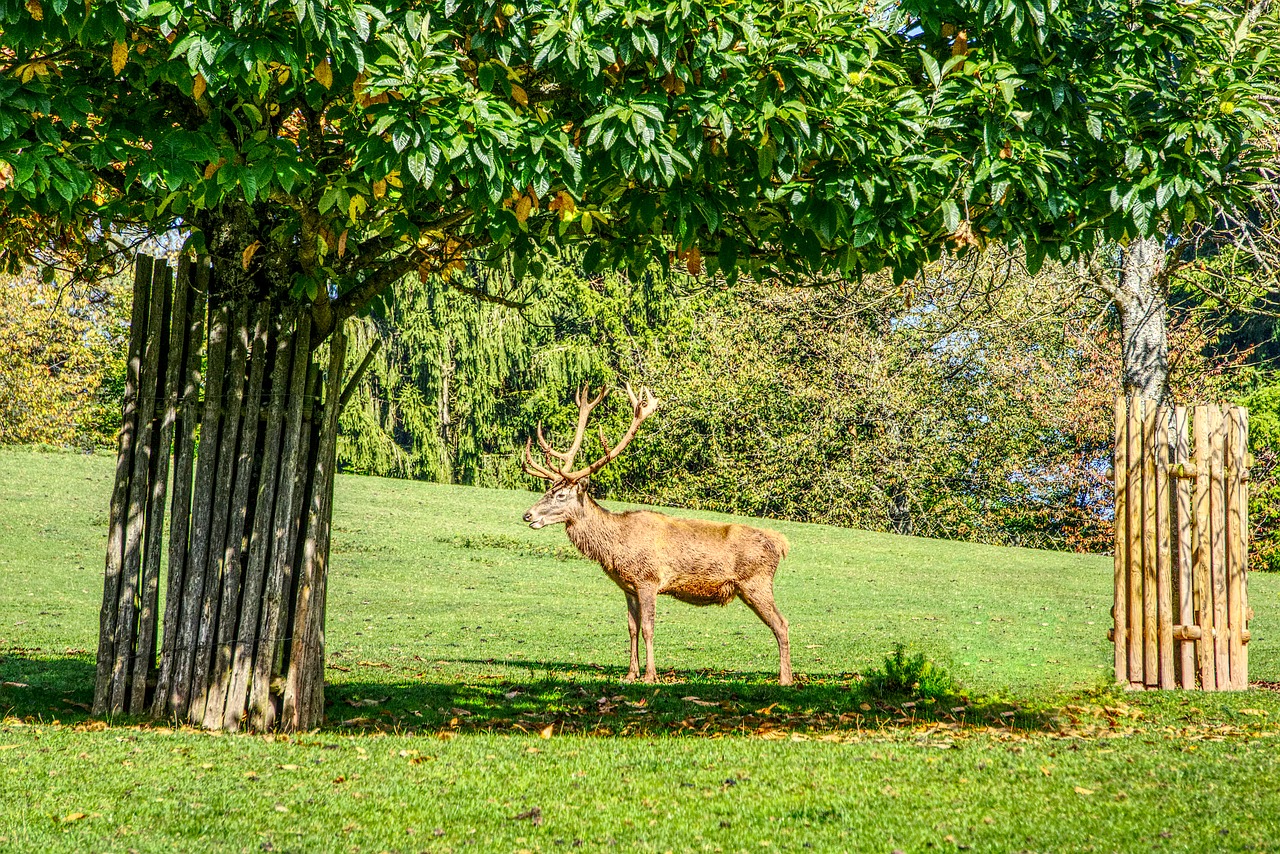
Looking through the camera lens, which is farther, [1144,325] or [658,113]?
[1144,325]

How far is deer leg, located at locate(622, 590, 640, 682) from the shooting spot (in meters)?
10.6

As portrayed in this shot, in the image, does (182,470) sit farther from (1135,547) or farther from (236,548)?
(1135,547)

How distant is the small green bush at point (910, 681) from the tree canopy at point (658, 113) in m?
3.87

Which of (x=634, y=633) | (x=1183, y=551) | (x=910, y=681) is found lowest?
(x=910, y=681)

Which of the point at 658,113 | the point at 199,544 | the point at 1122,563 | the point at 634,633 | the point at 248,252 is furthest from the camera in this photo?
the point at 634,633

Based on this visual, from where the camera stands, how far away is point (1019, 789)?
6051 mm

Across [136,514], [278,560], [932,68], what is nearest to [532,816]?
[278,560]

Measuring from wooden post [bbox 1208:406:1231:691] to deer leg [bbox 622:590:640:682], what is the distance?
16.3ft

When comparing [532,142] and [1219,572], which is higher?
[532,142]

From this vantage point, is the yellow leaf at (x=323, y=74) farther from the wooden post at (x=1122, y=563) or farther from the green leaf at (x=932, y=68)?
the wooden post at (x=1122, y=563)

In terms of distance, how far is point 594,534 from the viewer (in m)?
10.7

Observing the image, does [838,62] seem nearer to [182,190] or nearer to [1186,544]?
[182,190]

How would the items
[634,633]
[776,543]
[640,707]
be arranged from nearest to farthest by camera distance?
[640,707], [634,633], [776,543]

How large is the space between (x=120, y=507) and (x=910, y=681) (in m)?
6.08
